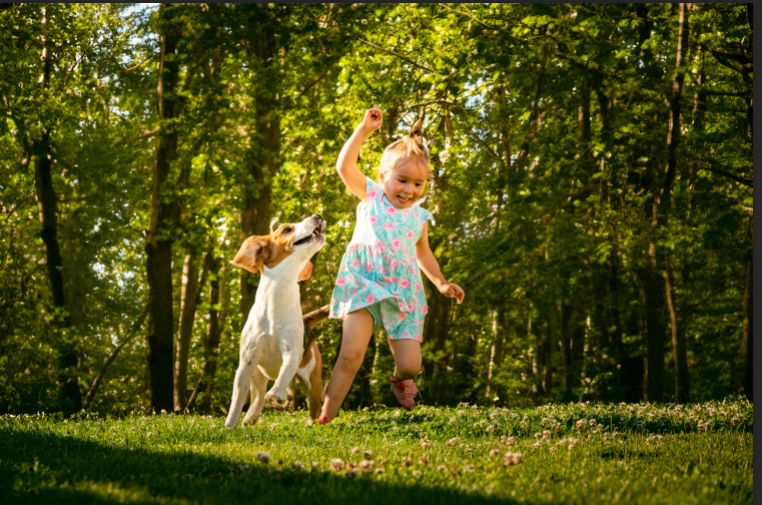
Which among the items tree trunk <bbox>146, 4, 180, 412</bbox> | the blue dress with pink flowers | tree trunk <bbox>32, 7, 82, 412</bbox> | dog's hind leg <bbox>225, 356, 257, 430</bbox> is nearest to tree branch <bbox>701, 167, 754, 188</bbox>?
the blue dress with pink flowers

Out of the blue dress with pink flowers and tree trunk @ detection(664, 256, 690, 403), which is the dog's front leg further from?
tree trunk @ detection(664, 256, 690, 403)

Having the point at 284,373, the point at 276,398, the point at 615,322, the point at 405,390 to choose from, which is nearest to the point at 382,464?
the point at 276,398

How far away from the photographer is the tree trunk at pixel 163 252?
1338 cm

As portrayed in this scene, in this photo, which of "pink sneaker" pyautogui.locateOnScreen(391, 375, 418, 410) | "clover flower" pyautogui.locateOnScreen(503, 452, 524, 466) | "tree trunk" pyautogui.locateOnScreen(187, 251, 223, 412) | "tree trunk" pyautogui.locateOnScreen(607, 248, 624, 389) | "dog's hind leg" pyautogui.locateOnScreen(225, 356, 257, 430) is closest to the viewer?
"clover flower" pyautogui.locateOnScreen(503, 452, 524, 466)

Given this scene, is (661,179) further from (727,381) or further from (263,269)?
(727,381)

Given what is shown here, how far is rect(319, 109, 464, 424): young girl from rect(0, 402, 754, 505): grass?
631 millimetres

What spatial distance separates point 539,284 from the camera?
14625 mm

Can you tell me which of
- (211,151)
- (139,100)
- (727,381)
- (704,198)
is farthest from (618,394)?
(139,100)

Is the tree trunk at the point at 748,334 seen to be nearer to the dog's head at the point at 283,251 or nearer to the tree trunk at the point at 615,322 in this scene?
the tree trunk at the point at 615,322

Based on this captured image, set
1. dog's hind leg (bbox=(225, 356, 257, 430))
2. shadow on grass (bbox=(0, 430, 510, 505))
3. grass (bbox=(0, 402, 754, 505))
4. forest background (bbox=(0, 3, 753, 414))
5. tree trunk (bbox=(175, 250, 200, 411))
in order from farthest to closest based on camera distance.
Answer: tree trunk (bbox=(175, 250, 200, 411))
forest background (bbox=(0, 3, 753, 414))
dog's hind leg (bbox=(225, 356, 257, 430))
grass (bbox=(0, 402, 754, 505))
shadow on grass (bbox=(0, 430, 510, 505))

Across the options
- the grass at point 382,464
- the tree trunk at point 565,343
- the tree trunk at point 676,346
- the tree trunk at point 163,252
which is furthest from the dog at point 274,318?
the tree trunk at point 565,343

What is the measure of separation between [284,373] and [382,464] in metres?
2.32

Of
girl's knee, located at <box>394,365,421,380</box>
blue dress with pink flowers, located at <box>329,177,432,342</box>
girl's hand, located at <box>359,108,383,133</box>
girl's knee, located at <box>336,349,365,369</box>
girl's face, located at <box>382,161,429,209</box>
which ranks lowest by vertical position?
girl's knee, located at <box>394,365,421,380</box>

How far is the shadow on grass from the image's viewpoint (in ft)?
10.0
